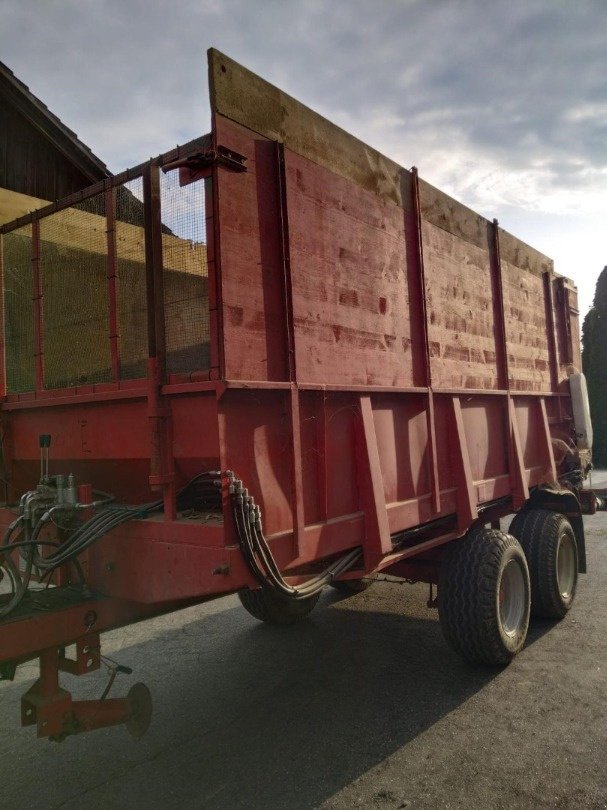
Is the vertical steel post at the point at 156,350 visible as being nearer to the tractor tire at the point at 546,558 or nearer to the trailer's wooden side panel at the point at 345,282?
the trailer's wooden side panel at the point at 345,282

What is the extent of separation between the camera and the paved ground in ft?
9.70

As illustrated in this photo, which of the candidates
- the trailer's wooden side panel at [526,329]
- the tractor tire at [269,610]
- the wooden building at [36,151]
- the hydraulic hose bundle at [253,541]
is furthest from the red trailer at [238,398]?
the wooden building at [36,151]

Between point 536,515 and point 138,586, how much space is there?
3971 mm

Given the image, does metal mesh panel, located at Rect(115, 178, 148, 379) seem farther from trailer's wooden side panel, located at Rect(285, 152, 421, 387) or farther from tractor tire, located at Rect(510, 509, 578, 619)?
tractor tire, located at Rect(510, 509, 578, 619)

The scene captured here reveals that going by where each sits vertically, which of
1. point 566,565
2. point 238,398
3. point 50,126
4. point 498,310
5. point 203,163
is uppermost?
point 50,126

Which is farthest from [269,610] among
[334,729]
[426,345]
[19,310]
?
[19,310]

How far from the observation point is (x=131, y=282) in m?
3.09

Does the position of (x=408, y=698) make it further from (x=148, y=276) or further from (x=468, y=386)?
(x=148, y=276)

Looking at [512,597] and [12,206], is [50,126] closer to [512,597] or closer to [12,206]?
[12,206]

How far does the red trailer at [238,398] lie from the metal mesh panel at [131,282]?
1cm

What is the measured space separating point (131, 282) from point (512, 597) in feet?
11.7

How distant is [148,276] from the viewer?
9.22ft

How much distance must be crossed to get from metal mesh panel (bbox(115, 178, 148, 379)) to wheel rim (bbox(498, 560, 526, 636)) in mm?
3070

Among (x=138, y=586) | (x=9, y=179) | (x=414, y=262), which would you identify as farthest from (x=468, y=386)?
(x=9, y=179)
